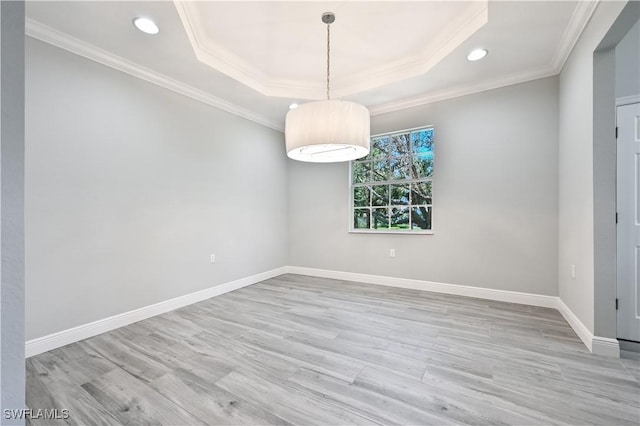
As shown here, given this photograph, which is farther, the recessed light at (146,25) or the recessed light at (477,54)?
the recessed light at (477,54)

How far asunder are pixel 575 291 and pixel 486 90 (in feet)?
8.13

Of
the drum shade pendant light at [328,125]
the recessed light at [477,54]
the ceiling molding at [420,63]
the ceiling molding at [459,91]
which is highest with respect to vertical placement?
the ceiling molding at [420,63]

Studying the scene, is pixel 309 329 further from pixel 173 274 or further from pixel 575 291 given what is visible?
pixel 575 291

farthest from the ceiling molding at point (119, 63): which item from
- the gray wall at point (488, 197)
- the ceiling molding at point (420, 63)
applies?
the gray wall at point (488, 197)

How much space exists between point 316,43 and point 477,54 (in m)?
1.68

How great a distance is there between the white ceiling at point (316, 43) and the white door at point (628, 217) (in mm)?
959

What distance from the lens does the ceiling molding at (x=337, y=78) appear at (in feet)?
7.62

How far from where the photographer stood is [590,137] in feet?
6.84

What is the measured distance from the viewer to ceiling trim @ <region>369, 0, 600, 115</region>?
212 centimetres

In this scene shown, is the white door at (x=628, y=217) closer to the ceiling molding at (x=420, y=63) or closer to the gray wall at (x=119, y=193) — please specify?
the ceiling molding at (x=420, y=63)

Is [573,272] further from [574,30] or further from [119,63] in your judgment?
[119,63]

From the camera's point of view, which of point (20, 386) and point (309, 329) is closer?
point (20, 386)

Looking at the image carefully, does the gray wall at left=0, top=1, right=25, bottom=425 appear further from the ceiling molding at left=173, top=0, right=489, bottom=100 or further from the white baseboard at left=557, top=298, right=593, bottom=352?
the white baseboard at left=557, top=298, right=593, bottom=352

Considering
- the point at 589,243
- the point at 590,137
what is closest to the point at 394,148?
the point at 590,137
